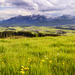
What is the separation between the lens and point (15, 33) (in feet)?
129

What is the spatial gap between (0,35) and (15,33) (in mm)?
4871

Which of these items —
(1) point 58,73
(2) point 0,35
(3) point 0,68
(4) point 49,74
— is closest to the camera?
(4) point 49,74

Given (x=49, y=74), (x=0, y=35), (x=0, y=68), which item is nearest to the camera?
(x=49, y=74)

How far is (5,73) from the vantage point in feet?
10.5

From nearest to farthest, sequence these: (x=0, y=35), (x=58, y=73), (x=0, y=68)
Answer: (x=58, y=73), (x=0, y=68), (x=0, y=35)

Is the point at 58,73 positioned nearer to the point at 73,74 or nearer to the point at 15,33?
the point at 73,74

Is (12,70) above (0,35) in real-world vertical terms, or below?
above

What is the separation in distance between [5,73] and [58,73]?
1.42 metres

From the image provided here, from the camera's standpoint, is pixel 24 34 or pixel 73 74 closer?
pixel 73 74

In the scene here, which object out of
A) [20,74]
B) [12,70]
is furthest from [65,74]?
[12,70]

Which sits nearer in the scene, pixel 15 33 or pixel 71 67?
pixel 71 67

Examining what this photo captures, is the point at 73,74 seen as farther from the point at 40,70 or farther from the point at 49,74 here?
the point at 40,70

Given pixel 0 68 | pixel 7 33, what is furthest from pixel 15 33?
Result: pixel 0 68

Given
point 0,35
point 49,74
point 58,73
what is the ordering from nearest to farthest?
point 49,74 < point 58,73 < point 0,35
